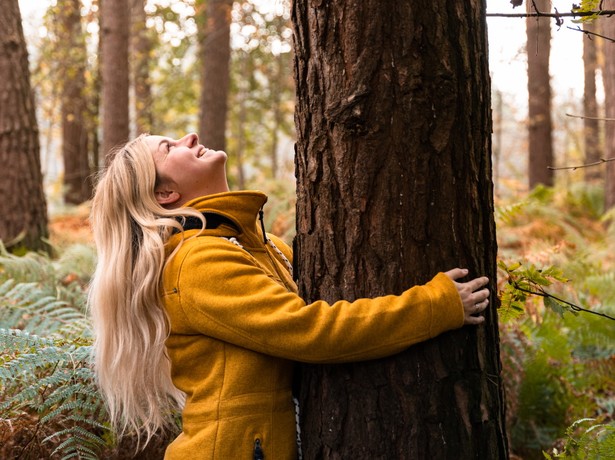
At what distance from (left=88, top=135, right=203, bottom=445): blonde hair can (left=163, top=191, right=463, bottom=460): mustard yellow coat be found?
0.28ft

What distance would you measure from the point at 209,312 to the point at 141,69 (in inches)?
607

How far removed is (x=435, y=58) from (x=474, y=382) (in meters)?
1.05

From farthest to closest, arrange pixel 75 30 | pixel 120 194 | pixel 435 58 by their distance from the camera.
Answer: pixel 75 30 < pixel 120 194 < pixel 435 58

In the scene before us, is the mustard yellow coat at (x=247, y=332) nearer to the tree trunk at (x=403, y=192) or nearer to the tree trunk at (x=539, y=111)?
the tree trunk at (x=403, y=192)

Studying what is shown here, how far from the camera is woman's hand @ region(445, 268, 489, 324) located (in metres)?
2.02

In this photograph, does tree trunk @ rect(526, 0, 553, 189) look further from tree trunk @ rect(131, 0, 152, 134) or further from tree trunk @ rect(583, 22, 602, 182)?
tree trunk @ rect(131, 0, 152, 134)

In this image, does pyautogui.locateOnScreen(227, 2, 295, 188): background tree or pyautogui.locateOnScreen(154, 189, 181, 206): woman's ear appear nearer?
pyautogui.locateOnScreen(154, 189, 181, 206): woman's ear

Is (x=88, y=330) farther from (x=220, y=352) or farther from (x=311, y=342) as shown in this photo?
(x=311, y=342)

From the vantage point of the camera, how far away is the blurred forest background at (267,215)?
8.86ft

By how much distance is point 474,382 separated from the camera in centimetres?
210

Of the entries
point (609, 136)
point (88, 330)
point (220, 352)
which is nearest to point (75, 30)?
point (609, 136)

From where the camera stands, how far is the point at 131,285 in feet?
8.02

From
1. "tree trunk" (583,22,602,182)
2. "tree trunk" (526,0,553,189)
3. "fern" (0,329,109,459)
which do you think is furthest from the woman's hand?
"tree trunk" (583,22,602,182)

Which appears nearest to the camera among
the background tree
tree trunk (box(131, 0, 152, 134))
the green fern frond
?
the green fern frond
